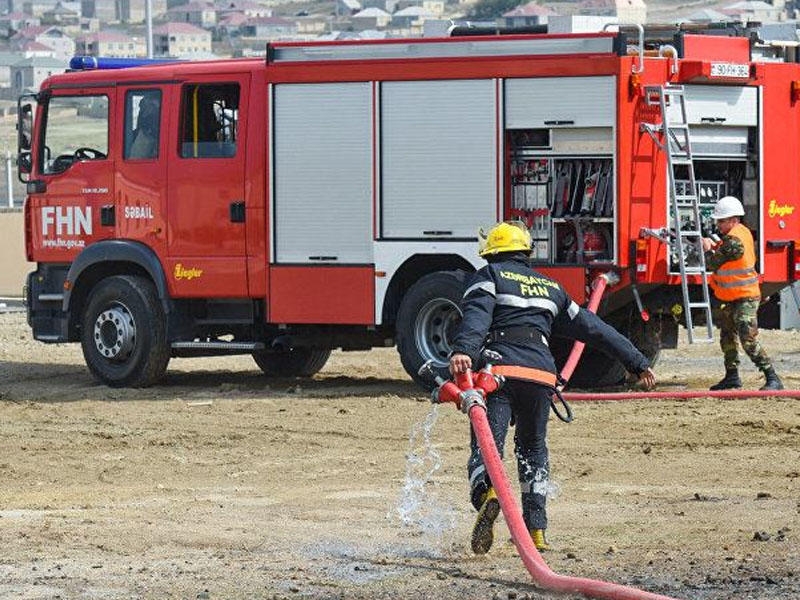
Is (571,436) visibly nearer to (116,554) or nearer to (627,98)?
(627,98)

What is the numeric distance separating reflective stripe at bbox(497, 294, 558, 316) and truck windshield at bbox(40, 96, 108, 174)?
8.59 meters

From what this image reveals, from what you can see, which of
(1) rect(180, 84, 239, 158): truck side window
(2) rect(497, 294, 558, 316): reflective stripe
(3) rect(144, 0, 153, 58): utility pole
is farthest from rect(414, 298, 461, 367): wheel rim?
(3) rect(144, 0, 153, 58): utility pole

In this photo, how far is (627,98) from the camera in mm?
16109

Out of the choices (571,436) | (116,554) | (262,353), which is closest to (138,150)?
(262,353)

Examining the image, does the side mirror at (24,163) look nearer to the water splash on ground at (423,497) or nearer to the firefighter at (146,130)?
the firefighter at (146,130)

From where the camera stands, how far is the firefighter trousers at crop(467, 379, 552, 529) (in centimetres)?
1004

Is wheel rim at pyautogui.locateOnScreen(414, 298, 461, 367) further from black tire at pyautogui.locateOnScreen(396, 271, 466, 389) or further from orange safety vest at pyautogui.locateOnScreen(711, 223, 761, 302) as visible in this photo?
orange safety vest at pyautogui.locateOnScreen(711, 223, 761, 302)

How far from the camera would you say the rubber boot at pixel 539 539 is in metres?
10.0

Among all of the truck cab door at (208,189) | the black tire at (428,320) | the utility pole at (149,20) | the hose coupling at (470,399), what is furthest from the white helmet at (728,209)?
the utility pole at (149,20)

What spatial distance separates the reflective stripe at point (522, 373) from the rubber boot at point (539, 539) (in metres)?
0.76

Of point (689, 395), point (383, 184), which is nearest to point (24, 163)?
point (383, 184)

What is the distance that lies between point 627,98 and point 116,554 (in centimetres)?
743

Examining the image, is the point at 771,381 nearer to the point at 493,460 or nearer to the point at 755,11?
the point at 493,460

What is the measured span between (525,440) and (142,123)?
899cm
